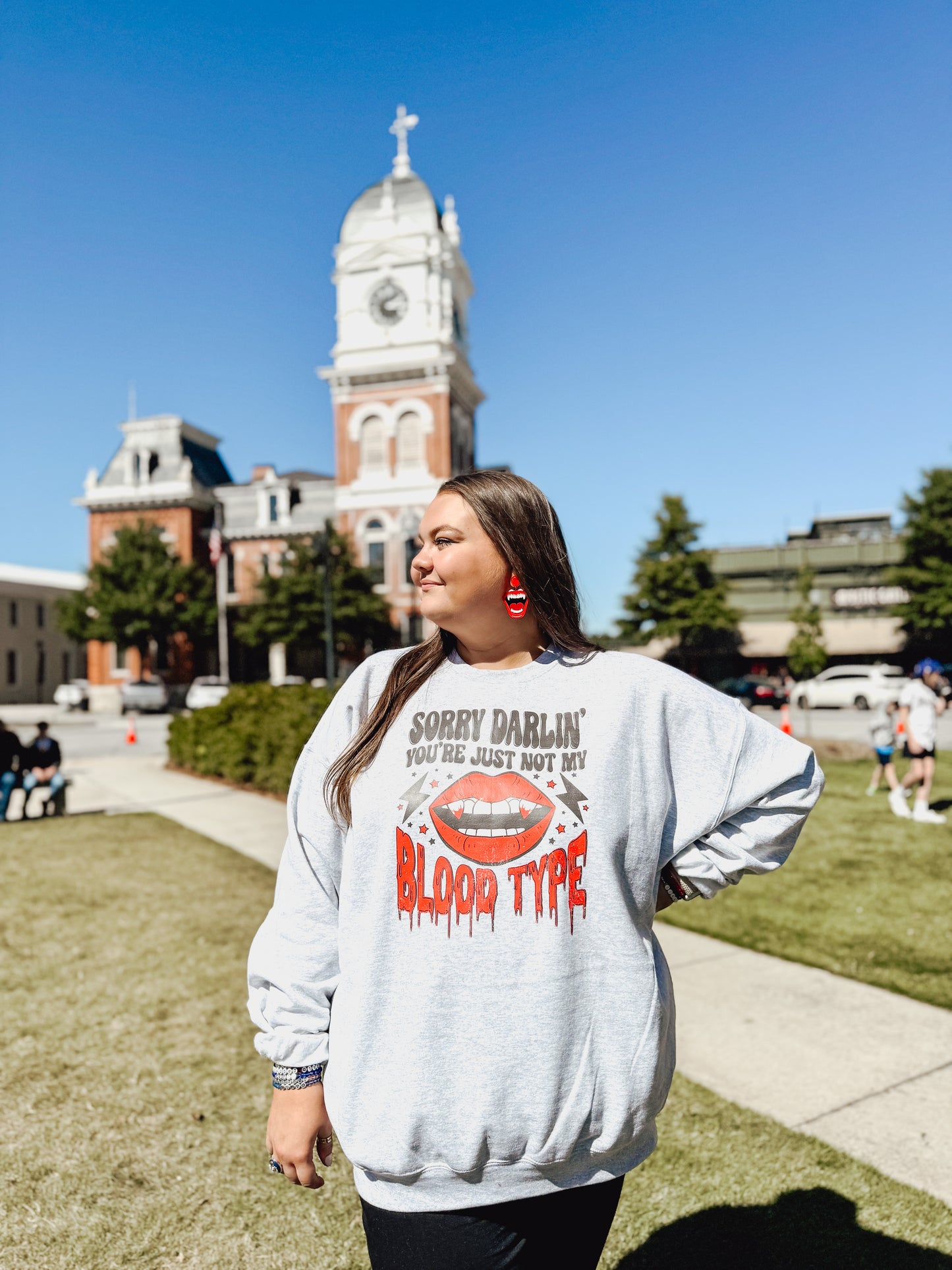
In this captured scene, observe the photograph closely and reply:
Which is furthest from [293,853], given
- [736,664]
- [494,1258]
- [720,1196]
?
[736,664]

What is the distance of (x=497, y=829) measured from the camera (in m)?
1.59

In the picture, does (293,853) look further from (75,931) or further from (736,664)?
(736,664)

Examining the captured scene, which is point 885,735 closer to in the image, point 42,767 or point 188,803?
point 188,803

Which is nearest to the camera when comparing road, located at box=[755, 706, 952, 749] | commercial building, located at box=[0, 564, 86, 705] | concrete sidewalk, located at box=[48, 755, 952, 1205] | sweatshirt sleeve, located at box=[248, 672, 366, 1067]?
sweatshirt sleeve, located at box=[248, 672, 366, 1067]

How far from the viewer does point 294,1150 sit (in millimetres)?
1684

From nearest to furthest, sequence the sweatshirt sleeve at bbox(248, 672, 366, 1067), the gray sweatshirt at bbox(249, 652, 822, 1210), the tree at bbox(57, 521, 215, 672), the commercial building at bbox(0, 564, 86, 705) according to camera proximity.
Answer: the gray sweatshirt at bbox(249, 652, 822, 1210)
the sweatshirt sleeve at bbox(248, 672, 366, 1067)
the tree at bbox(57, 521, 215, 672)
the commercial building at bbox(0, 564, 86, 705)

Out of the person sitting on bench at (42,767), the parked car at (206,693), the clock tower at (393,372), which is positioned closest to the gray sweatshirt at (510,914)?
the person sitting on bench at (42,767)

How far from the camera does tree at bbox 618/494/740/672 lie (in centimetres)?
4372

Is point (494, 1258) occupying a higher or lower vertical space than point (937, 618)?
lower

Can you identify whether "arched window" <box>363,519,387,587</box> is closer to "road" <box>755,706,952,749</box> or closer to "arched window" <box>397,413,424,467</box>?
"arched window" <box>397,413,424,467</box>

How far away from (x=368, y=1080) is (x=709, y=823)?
739 millimetres

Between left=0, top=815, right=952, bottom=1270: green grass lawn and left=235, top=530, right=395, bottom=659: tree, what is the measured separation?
34773 millimetres

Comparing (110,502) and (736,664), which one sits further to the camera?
(736,664)

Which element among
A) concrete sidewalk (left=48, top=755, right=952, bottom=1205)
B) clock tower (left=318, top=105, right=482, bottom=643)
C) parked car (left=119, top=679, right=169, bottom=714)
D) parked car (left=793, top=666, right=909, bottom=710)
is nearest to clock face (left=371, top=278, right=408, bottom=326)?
clock tower (left=318, top=105, right=482, bottom=643)
